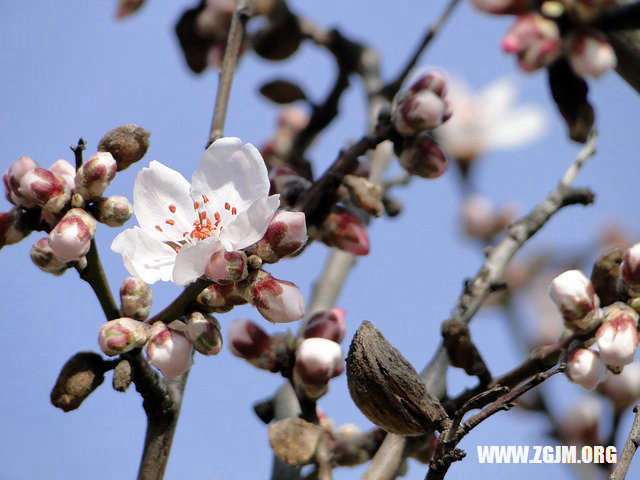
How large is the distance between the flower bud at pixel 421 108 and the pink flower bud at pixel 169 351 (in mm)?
536

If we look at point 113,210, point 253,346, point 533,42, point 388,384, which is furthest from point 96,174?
point 533,42

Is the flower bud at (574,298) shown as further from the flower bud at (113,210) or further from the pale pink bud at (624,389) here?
the pale pink bud at (624,389)

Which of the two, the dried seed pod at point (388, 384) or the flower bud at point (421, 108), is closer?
the dried seed pod at point (388, 384)

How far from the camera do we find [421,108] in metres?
1.47

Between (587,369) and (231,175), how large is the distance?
61cm

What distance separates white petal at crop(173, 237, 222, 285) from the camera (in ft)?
3.81

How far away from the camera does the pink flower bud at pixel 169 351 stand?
48.2 inches

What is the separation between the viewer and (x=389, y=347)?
1.20 meters

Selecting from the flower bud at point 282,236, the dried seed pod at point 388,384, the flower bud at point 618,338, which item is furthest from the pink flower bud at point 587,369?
the flower bud at point 282,236

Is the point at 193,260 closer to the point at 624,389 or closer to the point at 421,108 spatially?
the point at 421,108

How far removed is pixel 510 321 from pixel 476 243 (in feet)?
2.90

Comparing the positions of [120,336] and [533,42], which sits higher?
[533,42]

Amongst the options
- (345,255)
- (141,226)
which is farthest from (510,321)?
(141,226)

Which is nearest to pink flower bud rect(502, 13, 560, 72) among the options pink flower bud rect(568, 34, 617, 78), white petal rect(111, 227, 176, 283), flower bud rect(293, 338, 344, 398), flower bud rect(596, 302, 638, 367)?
pink flower bud rect(568, 34, 617, 78)
